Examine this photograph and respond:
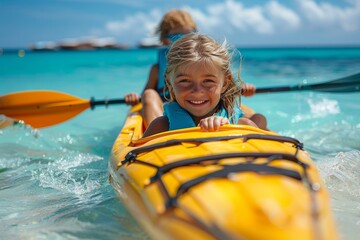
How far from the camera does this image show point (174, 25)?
3480 mm

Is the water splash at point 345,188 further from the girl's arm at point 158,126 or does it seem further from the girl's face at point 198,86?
the girl's arm at point 158,126

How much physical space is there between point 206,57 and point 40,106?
230 centimetres

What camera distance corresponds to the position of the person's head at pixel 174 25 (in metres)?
3.47

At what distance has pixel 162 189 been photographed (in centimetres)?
132

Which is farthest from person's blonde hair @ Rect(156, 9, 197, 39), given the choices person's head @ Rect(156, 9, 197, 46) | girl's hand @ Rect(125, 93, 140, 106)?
girl's hand @ Rect(125, 93, 140, 106)

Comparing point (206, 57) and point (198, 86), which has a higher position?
point (206, 57)

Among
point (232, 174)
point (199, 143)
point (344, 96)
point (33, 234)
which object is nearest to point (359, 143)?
point (199, 143)

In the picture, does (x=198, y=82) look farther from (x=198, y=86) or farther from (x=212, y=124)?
(x=212, y=124)

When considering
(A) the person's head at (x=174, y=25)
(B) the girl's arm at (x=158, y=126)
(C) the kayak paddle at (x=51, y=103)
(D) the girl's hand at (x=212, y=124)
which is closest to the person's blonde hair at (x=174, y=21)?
(A) the person's head at (x=174, y=25)

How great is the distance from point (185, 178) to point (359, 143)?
2.54m

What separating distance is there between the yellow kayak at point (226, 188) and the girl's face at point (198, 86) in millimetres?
314

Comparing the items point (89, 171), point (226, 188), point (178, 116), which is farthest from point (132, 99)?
point (226, 188)

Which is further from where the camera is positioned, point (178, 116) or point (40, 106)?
point (40, 106)

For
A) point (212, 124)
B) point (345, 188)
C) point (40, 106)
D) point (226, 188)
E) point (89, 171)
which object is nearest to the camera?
point (226, 188)
